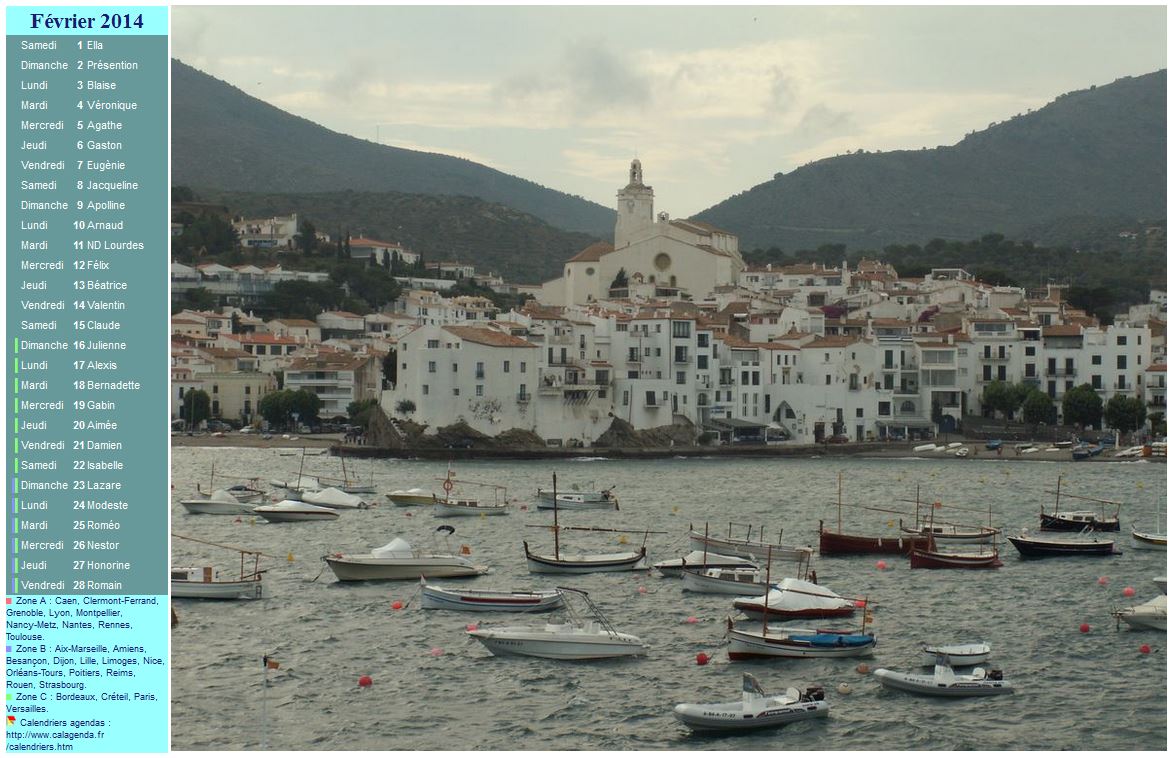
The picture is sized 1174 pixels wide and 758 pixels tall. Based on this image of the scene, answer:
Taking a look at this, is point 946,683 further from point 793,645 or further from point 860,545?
point 860,545

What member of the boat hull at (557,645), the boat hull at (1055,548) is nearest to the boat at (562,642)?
the boat hull at (557,645)

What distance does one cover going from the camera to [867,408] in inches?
2992

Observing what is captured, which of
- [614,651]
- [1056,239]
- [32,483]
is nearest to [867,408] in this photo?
[614,651]

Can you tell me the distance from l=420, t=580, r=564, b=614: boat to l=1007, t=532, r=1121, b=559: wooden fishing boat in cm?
1294

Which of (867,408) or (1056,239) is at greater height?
(1056,239)

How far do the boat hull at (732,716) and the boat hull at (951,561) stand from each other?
15.2 metres

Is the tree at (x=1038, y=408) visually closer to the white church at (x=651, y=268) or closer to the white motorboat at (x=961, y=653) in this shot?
the white church at (x=651, y=268)

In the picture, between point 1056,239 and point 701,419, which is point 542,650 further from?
point 1056,239

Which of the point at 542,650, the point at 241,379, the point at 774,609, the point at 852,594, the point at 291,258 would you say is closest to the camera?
the point at 542,650

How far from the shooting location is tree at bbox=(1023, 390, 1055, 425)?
75125mm

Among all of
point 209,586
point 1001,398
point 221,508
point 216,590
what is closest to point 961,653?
point 216,590

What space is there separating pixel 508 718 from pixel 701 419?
53.3 meters

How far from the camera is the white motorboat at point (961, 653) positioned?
24031 millimetres

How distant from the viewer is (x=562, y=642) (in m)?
25.0
